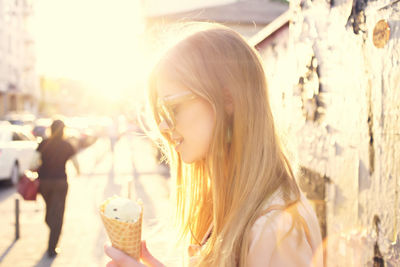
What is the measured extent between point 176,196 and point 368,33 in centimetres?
193

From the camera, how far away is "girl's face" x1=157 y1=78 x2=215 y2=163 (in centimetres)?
167

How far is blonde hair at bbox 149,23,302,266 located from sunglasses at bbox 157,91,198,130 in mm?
48

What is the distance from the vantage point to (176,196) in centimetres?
222

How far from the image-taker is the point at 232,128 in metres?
1.65

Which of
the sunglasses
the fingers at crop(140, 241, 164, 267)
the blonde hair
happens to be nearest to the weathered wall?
the blonde hair

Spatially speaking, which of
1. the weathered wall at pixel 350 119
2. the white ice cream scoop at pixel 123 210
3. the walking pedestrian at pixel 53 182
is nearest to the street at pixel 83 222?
the white ice cream scoop at pixel 123 210

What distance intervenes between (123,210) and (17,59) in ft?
179

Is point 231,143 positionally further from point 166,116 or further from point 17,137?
point 17,137

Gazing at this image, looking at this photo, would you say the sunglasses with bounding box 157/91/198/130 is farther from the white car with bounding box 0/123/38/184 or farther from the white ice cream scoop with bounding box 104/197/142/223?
the white car with bounding box 0/123/38/184

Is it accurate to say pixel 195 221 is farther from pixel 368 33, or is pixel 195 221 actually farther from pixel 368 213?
pixel 368 33

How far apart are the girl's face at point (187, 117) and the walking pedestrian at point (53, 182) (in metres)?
5.15

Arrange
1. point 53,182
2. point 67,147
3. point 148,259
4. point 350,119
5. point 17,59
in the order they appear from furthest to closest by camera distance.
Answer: point 17,59, point 67,147, point 53,182, point 350,119, point 148,259

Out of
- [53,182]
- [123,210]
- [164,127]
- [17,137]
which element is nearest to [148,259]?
[123,210]

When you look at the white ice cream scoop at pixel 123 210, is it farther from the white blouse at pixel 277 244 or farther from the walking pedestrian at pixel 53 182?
the walking pedestrian at pixel 53 182
